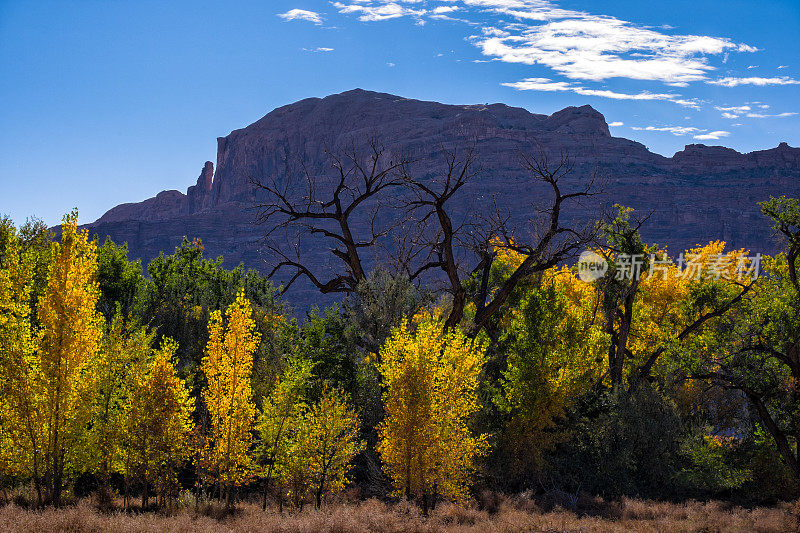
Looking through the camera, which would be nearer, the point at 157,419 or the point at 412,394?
the point at 412,394

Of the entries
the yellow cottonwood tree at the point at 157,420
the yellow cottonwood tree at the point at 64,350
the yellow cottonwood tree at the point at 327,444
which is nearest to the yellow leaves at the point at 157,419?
the yellow cottonwood tree at the point at 157,420

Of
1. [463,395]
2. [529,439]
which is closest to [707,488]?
[529,439]

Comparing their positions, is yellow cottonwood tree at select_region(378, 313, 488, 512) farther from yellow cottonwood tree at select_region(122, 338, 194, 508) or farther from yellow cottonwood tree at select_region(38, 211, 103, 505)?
yellow cottonwood tree at select_region(38, 211, 103, 505)

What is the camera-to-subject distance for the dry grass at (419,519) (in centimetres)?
1676

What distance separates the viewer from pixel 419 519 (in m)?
18.3

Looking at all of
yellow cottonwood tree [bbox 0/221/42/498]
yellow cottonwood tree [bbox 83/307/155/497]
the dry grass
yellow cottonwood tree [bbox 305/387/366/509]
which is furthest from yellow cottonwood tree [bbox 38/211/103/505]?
yellow cottonwood tree [bbox 305/387/366/509]

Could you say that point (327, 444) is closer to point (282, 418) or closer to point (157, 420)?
point (282, 418)

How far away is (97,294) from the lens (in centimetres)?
2167

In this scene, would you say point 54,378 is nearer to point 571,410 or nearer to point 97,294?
point 97,294

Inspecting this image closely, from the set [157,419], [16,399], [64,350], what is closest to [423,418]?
[157,419]

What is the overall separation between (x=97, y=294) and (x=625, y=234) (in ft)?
75.3

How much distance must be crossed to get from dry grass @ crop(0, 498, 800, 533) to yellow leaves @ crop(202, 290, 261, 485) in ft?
6.07

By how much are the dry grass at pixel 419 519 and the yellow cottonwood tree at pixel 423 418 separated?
1.11 metres

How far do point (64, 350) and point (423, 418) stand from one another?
37.7 ft
